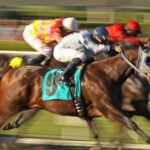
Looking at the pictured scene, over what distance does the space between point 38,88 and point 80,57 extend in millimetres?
588

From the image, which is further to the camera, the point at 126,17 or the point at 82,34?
the point at 126,17

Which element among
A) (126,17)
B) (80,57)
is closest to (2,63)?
(80,57)

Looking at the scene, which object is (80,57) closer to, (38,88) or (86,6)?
(38,88)

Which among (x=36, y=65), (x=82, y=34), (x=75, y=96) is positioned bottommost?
(x=75, y=96)

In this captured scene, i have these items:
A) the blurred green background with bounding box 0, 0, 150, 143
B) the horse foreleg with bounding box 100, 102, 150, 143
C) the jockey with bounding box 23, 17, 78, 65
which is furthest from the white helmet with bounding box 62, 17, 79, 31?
the blurred green background with bounding box 0, 0, 150, 143

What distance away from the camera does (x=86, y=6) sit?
850 centimetres

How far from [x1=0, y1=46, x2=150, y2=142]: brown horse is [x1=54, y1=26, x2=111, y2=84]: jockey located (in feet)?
0.48

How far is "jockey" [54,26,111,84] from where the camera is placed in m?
3.68

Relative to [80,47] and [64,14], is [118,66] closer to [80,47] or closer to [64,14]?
[80,47]

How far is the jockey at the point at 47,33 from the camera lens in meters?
4.20

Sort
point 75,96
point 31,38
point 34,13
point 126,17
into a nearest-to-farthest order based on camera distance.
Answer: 1. point 75,96
2. point 31,38
3. point 126,17
4. point 34,13

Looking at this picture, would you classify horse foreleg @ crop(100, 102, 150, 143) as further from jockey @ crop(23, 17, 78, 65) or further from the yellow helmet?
the yellow helmet

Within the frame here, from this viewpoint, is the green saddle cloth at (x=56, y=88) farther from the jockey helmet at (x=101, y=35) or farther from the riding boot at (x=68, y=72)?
the jockey helmet at (x=101, y=35)

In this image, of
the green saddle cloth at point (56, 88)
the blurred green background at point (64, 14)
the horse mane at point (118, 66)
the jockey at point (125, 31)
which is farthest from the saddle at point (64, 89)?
the blurred green background at point (64, 14)
